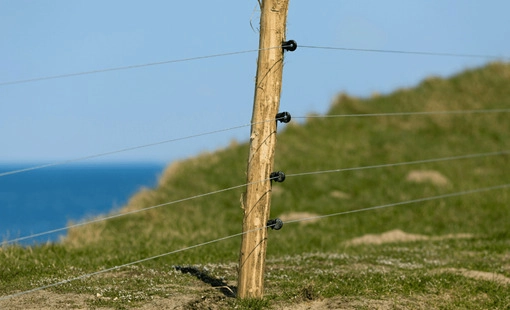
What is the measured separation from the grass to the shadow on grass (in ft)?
0.19

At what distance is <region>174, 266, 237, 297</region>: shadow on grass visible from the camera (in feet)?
32.8

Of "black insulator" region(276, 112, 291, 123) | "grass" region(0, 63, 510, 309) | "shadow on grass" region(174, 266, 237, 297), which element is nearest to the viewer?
"black insulator" region(276, 112, 291, 123)

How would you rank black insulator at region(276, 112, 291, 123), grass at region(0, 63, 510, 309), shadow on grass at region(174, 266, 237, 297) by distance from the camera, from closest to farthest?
black insulator at region(276, 112, 291, 123), shadow on grass at region(174, 266, 237, 297), grass at region(0, 63, 510, 309)

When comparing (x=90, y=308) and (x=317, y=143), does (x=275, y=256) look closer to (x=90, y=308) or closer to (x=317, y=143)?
(x=90, y=308)

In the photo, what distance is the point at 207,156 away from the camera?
32031mm

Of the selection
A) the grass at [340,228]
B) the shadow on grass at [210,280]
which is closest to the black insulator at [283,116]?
the grass at [340,228]

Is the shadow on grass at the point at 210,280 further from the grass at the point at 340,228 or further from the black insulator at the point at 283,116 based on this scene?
the black insulator at the point at 283,116

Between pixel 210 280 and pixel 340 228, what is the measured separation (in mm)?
11927

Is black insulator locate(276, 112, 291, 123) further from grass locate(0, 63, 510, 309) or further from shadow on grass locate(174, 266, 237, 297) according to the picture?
shadow on grass locate(174, 266, 237, 297)

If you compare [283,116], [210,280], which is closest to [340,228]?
[210,280]

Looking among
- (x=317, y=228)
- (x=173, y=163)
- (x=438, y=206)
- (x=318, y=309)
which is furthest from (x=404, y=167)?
(x=318, y=309)

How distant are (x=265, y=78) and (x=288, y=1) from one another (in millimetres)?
1044

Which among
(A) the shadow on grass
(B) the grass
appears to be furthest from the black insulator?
(A) the shadow on grass

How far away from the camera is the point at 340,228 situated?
73.4ft
